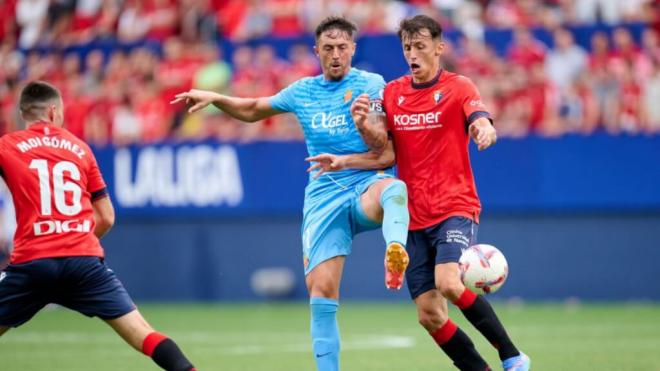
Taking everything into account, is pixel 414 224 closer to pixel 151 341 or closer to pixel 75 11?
pixel 151 341

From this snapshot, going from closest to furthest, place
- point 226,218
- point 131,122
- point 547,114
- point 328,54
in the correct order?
point 328,54 < point 547,114 < point 226,218 < point 131,122

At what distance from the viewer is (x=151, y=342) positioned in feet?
26.9

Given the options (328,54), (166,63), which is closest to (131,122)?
(166,63)

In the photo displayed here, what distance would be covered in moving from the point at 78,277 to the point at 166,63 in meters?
13.1

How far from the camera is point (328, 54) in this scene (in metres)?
8.88

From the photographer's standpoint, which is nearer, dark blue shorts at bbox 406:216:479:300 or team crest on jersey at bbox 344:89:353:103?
dark blue shorts at bbox 406:216:479:300

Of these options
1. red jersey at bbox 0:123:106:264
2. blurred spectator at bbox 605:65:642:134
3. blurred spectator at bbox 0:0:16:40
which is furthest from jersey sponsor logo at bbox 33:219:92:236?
blurred spectator at bbox 0:0:16:40

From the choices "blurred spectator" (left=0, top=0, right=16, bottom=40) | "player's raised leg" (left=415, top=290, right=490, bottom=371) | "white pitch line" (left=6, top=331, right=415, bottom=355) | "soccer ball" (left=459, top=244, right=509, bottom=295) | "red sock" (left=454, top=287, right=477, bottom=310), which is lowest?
"white pitch line" (left=6, top=331, right=415, bottom=355)

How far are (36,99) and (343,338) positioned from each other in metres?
6.19

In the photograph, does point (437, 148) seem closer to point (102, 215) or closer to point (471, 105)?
point (471, 105)

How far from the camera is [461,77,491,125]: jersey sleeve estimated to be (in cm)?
858

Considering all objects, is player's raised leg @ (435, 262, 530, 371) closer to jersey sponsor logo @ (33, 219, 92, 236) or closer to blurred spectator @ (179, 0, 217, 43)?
jersey sponsor logo @ (33, 219, 92, 236)

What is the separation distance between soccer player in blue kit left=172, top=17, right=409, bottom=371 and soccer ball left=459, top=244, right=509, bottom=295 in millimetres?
575

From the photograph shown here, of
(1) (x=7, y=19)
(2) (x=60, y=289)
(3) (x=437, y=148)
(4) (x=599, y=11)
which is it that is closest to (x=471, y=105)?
(3) (x=437, y=148)
